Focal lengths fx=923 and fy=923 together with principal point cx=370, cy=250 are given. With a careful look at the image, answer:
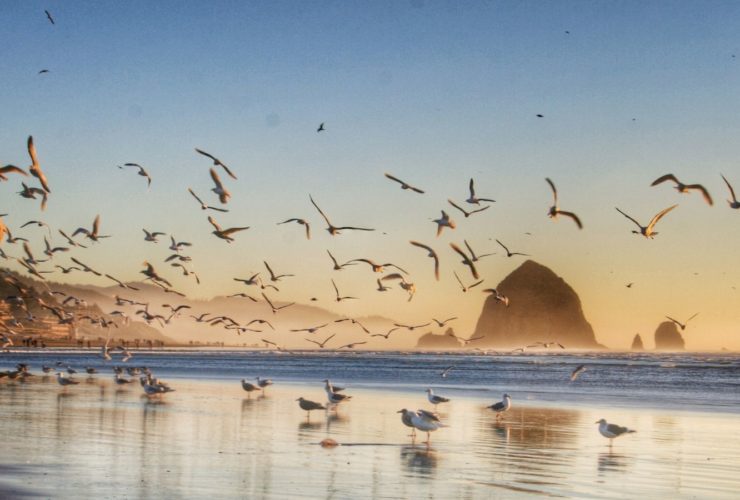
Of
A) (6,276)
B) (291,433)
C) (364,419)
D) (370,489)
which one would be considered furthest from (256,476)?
(6,276)

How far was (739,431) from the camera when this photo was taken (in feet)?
73.4

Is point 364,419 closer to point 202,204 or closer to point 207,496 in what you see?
point 202,204

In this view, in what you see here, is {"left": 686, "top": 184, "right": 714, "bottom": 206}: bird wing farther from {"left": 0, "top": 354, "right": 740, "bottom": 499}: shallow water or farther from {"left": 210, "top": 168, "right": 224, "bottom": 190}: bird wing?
{"left": 210, "top": 168, "right": 224, "bottom": 190}: bird wing

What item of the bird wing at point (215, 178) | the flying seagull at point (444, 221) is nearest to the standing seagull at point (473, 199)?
the flying seagull at point (444, 221)

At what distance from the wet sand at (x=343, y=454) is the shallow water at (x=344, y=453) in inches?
1.2

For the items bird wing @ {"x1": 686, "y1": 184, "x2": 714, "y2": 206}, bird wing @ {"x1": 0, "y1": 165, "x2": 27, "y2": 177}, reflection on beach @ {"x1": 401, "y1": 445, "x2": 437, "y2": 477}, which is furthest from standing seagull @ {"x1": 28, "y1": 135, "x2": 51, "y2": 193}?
bird wing @ {"x1": 686, "y1": 184, "x2": 714, "y2": 206}

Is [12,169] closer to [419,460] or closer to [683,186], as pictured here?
[419,460]

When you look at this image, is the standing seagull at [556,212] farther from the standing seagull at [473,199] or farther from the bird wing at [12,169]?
the bird wing at [12,169]

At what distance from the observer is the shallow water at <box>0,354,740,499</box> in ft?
43.6

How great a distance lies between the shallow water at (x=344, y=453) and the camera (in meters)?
13.3

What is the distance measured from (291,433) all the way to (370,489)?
7.08 metres

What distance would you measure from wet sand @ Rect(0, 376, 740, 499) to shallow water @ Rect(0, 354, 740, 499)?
0.03m

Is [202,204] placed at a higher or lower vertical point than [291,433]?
higher

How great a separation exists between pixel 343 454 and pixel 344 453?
142 mm
